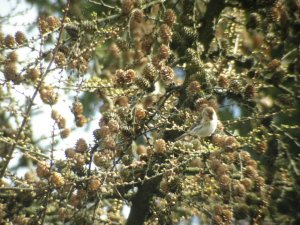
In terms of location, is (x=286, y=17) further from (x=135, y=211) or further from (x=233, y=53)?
(x=135, y=211)

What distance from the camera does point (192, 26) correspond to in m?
3.28

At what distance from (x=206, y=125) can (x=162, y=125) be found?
0.23 m

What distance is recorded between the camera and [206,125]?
9.37ft

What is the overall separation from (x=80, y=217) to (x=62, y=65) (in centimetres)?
79

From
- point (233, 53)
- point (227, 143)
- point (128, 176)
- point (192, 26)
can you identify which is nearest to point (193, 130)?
point (227, 143)

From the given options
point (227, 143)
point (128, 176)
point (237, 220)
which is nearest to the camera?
point (227, 143)

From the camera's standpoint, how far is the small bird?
2803 mm

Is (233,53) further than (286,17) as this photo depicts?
Yes

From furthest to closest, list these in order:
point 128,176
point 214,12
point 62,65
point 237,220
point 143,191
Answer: point 214,12 < point 143,191 < point 128,176 < point 237,220 < point 62,65

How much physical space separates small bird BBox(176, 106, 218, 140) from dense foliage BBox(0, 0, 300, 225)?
5 cm

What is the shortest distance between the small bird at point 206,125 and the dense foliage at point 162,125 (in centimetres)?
5

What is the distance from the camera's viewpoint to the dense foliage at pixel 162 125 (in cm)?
271

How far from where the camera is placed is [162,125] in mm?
2867

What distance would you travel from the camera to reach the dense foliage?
271cm
